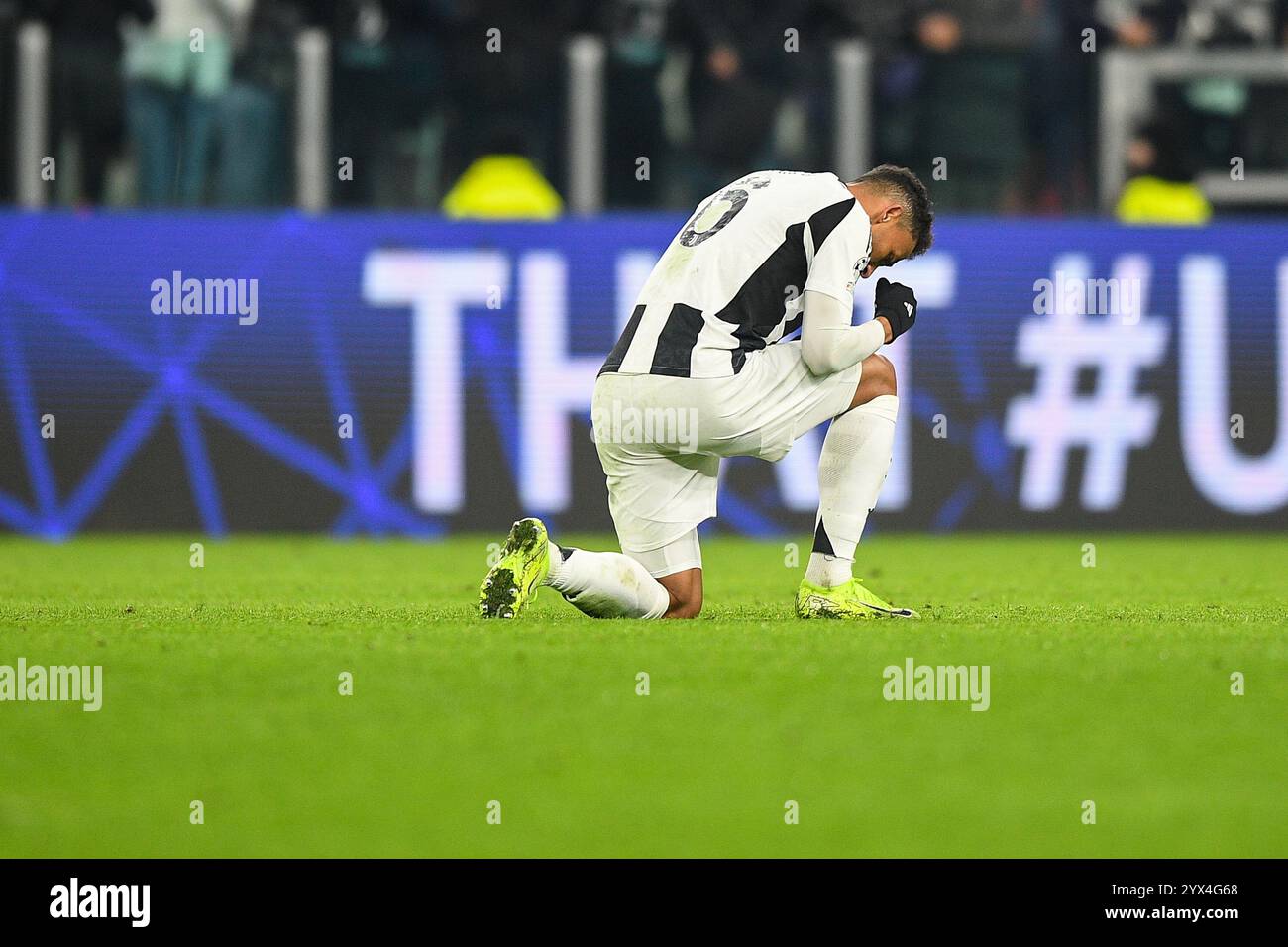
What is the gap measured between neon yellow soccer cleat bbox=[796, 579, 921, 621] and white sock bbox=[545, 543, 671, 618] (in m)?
0.45

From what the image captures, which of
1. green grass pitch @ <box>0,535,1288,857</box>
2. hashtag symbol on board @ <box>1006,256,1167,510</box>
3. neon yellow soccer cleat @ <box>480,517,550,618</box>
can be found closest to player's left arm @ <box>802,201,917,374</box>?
green grass pitch @ <box>0,535,1288,857</box>

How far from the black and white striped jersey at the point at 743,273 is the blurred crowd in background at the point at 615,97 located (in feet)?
17.2

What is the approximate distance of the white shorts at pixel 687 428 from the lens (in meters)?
5.87

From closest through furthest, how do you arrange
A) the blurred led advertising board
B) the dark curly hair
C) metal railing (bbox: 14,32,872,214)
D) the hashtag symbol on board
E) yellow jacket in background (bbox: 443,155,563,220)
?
1. the dark curly hair
2. the blurred led advertising board
3. the hashtag symbol on board
4. metal railing (bbox: 14,32,872,214)
5. yellow jacket in background (bbox: 443,155,563,220)

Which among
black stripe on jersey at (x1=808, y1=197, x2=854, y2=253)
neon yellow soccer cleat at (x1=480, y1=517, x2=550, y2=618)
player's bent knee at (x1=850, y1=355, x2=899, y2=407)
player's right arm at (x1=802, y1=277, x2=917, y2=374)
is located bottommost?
neon yellow soccer cleat at (x1=480, y1=517, x2=550, y2=618)

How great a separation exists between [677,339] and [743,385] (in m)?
0.24

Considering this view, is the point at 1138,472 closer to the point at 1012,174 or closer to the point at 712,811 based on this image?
the point at 1012,174

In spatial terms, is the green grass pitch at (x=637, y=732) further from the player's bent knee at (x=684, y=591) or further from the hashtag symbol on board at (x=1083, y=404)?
the hashtag symbol on board at (x=1083, y=404)

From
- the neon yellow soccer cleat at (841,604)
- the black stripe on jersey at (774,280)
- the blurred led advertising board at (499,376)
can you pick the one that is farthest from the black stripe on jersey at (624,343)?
the blurred led advertising board at (499,376)

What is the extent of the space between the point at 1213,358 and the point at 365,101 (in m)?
4.95

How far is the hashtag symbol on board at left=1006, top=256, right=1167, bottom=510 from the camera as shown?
10.6 meters

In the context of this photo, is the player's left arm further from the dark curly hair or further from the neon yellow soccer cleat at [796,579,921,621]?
the neon yellow soccer cleat at [796,579,921,621]

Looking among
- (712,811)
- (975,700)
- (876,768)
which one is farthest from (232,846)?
(975,700)

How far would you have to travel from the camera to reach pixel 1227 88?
12.0m
